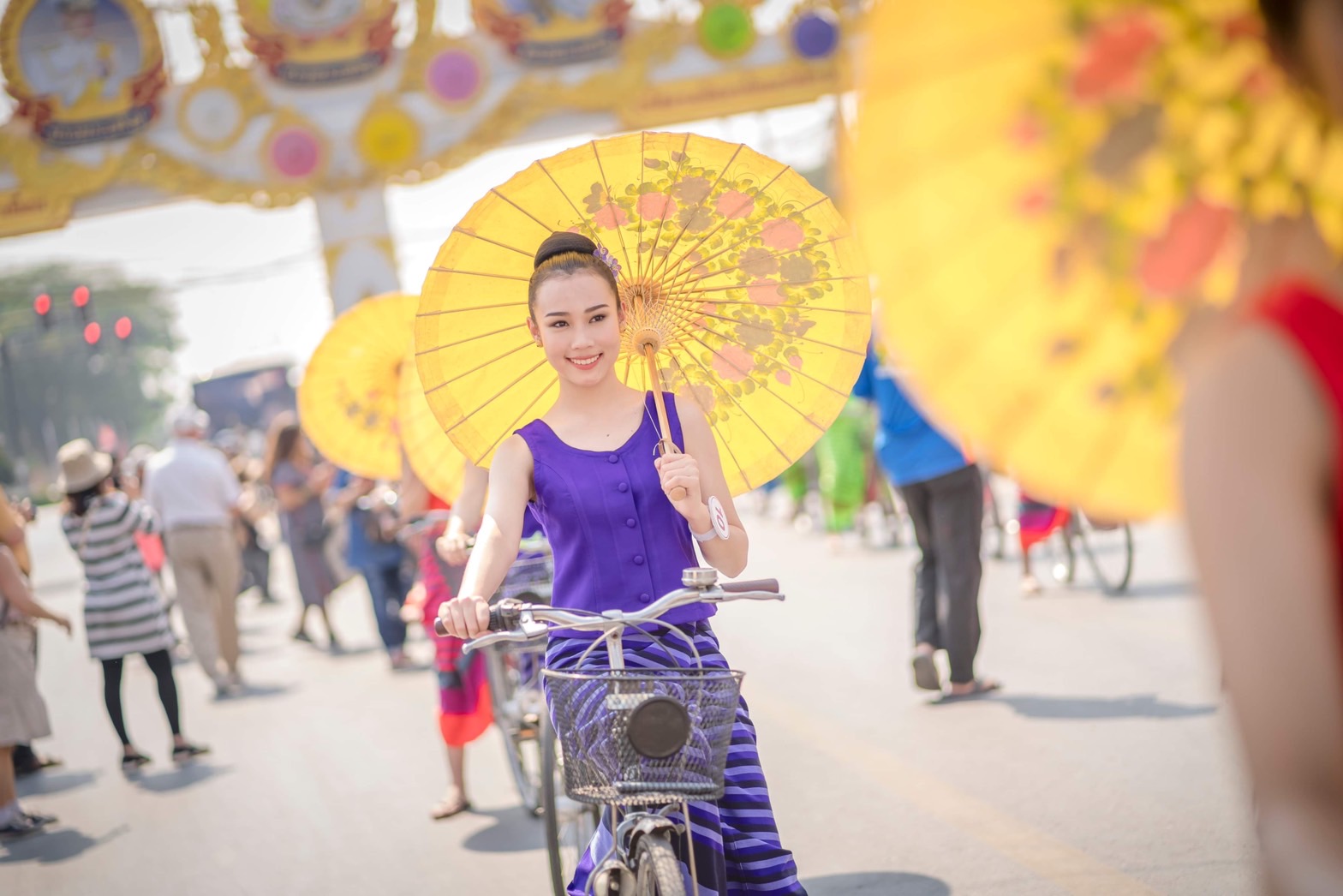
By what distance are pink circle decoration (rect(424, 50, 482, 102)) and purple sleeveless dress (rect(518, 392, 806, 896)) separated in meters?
20.3

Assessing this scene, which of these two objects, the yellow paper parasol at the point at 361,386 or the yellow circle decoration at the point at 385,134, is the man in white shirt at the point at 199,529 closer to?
the yellow paper parasol at the point at 361,386

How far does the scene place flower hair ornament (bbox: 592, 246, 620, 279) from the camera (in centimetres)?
370

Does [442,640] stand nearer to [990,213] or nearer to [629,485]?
[629,485]

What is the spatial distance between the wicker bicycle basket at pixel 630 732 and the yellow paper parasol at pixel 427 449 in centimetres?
257

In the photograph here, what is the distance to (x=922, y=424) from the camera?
25.0 feet

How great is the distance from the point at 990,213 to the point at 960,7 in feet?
0.88

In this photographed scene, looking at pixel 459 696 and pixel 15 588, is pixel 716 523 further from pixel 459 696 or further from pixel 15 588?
pixel 15 588

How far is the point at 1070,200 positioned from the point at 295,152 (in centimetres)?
2260

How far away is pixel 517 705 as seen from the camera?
6.54m

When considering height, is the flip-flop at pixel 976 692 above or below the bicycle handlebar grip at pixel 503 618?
below

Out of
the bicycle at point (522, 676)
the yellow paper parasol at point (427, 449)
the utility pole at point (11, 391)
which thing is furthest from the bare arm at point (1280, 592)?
the utility pole at point (11, 391)

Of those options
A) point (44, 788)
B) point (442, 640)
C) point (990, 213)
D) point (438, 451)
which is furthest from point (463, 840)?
point (990, 213)

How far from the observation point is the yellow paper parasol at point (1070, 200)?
5.46ft

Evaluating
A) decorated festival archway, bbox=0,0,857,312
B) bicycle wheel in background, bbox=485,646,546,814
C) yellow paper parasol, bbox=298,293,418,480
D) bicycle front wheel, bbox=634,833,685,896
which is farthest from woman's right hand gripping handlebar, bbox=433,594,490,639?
decorated festival archway, bbox=0,0,857,312
